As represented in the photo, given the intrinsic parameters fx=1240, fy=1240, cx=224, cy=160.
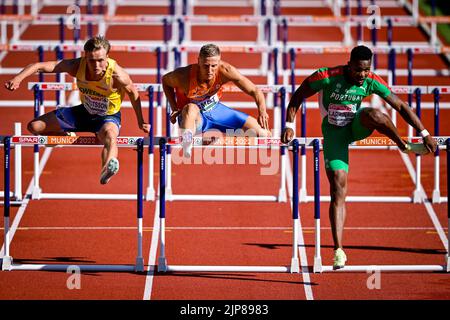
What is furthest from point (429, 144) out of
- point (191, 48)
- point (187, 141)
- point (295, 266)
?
point (191, 48)

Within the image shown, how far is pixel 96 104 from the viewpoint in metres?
11.5

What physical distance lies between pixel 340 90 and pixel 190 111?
4.67 feet

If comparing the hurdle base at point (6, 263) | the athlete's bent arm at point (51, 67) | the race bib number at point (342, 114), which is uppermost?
the athlete's bent arm at point (51, 67)

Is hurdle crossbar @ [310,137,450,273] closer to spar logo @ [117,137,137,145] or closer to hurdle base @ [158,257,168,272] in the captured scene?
hurdle base @ [158,257,168,272]

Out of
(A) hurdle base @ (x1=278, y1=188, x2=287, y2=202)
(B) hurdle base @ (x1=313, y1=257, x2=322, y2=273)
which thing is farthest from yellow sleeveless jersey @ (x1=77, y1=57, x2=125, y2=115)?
(A) hurdle base @ (x1=278, y1=188, x2=287, y2=202)

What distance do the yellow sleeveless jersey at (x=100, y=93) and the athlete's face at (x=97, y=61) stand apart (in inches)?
3.7

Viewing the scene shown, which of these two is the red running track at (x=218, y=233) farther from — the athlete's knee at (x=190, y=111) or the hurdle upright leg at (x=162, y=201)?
the athlete's knee at (x=190, y=111)

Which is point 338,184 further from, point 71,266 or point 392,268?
point 71,266

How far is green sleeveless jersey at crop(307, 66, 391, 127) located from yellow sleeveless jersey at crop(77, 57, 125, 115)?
72.3 inches

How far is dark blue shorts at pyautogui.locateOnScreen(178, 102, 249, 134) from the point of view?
1177 centimetres

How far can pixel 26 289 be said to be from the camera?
11.0 metres

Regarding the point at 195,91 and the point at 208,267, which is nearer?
the point at 208,267

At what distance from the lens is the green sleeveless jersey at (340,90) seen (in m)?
10.9

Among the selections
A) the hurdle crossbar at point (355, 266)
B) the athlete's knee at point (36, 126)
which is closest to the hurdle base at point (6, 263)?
the athlete's knee at point (36, 126)
